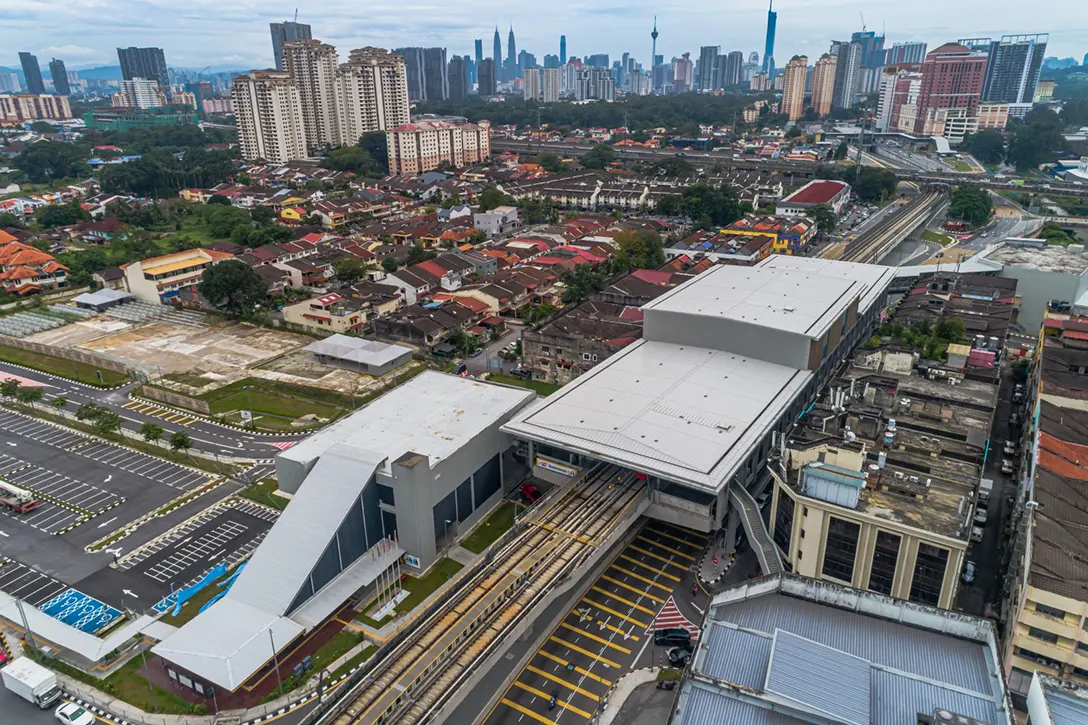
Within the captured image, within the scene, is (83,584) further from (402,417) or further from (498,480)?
(498,480)

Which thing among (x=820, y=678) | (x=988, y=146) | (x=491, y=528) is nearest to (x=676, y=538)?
(x=491, y=528)

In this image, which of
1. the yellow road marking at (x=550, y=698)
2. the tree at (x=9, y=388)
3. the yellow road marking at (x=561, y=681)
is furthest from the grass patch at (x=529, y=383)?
the tree at (x=9, y=388)

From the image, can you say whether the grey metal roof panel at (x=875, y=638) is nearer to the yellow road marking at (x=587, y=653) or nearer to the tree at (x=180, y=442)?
the yellow road marking at (x=587, y=653)

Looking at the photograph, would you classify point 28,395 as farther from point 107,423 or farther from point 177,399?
point 177,399

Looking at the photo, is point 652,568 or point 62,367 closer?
point 652,568

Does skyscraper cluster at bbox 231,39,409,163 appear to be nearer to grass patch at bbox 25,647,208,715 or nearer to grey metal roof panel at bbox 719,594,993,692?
grass patch at bbox 25,647,208,715

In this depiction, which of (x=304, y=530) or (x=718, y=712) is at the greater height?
(x=718, y=712)

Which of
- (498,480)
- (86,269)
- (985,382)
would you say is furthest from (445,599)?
(86,269)

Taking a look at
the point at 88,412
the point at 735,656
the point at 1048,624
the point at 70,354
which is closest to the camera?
the point at 735,656
